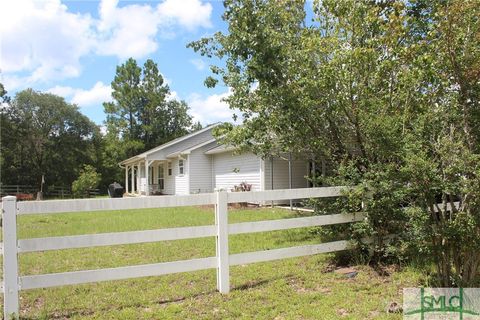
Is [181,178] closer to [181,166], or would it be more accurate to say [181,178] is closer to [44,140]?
[181,166]

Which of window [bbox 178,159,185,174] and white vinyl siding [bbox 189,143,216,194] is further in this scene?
window [bbox 178,159,185,174]

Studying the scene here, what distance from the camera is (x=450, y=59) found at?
15.5 feet

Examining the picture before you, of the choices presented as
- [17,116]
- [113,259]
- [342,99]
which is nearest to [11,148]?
[17,116]

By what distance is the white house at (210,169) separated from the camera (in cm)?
1830

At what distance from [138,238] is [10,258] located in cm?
134

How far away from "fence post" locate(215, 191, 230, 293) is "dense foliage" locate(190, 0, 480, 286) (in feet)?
6.75

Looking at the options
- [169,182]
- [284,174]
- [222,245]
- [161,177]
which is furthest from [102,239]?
[161,177]

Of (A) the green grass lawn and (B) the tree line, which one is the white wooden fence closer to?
(A) the green grass lawn

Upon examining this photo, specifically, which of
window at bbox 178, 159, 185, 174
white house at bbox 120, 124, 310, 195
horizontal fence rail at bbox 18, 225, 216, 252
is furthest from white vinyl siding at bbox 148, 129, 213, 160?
horizontal fence rail at bbox 18, 225, 216, 252

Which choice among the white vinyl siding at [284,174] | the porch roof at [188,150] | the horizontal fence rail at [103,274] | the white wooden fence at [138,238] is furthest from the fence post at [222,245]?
the porch roof at [188,150]

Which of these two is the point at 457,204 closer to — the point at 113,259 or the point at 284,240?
the point at 284,240

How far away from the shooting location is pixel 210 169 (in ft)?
79.3

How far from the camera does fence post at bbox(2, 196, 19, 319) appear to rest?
4.16 m

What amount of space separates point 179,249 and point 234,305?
3.57m
